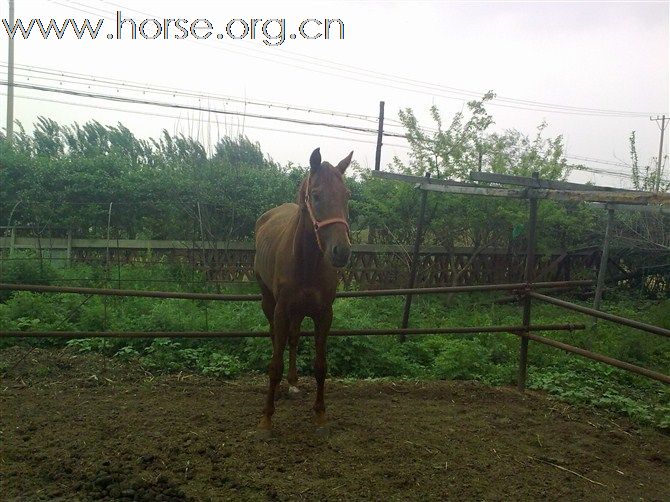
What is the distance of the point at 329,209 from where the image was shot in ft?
12.6

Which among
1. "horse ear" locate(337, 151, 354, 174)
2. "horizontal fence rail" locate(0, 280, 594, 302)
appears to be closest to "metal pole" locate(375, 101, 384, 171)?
"horizontal fence rail" locate(0, 280, 594, 302)

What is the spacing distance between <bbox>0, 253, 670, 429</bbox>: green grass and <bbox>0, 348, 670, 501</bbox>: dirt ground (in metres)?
0.45

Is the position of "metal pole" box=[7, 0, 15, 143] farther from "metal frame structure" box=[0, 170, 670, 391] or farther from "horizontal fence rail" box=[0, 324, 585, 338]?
"metal frame structure" box=[0, 170, 670, 391]

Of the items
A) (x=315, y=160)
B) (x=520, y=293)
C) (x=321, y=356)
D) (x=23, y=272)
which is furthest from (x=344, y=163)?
(x=23, y=272)

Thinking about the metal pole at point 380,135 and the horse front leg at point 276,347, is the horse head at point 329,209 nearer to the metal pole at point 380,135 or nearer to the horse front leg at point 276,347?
the horse front leg at point 276,347

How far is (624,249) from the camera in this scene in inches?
569

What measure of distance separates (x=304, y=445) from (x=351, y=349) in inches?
90.6

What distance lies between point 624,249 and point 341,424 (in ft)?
41.1

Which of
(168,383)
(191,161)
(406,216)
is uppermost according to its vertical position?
(191,161)

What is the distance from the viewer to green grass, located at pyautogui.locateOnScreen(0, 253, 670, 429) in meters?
5.98

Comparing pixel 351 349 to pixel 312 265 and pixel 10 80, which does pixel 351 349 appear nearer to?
pixel 312 265

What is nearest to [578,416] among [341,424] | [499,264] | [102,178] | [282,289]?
[341,424]

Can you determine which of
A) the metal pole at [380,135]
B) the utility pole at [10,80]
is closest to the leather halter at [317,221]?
the utility pole at [10,80]

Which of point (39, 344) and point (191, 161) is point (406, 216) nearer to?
point (191, 161)
